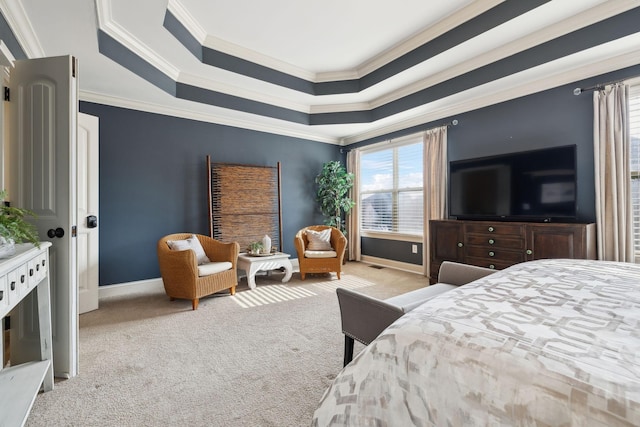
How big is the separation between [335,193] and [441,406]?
4.82 m

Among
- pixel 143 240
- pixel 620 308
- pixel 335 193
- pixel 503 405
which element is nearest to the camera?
pixel 503 405

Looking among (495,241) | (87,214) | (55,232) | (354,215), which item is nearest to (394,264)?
(354,215)

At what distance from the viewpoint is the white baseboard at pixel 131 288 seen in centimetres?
366

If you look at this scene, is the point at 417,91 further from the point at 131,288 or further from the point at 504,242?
the point at 131,288

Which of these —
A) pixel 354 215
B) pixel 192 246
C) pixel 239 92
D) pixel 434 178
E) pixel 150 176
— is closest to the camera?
pixel 192 246

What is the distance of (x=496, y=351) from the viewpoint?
752 mm

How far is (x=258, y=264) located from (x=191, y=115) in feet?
7.95

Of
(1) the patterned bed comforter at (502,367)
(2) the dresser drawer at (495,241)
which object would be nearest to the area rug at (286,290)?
(2) the dresser drawer at (495,241)

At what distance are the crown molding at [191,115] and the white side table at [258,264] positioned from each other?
213 cm

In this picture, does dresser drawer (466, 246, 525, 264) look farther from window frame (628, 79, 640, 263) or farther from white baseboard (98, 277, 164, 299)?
white baseboard (98, 277, 164, 299)

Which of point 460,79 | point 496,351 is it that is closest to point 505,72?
point 460,79

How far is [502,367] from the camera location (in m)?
0.71

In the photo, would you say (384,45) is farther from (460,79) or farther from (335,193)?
(335,193)

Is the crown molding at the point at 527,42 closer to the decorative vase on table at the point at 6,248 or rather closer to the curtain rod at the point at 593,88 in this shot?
the curtain rod at the point at 593,88
